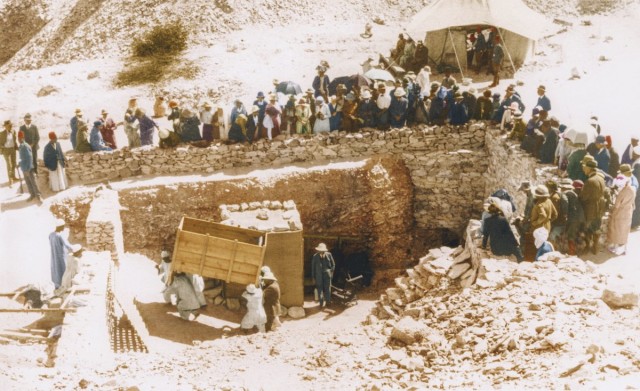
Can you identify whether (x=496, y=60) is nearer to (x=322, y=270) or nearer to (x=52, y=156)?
(x=322, y=270)

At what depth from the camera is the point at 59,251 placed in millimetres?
12789

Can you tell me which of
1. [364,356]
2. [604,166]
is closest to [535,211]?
[604,166]

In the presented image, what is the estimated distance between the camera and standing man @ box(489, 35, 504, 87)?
805 inches

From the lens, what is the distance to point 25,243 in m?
14.3

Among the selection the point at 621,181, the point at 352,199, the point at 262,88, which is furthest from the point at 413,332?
the point at 262,88

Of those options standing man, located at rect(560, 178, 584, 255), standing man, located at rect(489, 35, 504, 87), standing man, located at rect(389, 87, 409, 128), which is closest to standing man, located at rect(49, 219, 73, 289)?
standing man, located at rect(389, 87, 409, 128)

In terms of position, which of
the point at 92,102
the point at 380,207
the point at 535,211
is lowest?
the point at 380,207

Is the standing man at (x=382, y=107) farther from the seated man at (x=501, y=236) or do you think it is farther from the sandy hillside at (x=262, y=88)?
the seated man at (x=501, y=236)

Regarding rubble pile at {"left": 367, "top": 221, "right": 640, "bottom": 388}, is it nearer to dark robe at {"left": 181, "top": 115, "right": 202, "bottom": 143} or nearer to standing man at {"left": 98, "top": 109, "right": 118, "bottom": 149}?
dark robe at {"left": 181, "top": 115, "right": 202, "bottom": 143}

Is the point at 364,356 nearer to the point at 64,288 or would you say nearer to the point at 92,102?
the point at 64,288

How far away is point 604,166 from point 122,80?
16.0m

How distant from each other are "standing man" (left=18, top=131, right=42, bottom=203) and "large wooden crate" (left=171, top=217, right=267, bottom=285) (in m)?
4.37

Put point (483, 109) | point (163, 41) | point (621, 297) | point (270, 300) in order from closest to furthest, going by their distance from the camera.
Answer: point (621, 297) < point (270, 300) < point (483, 109) < point (163, 41)

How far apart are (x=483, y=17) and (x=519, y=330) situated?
13.3 metres
